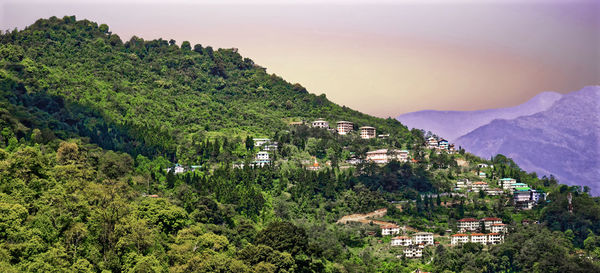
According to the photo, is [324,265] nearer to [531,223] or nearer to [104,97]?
[531,223]

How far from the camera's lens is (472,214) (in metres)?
46.3

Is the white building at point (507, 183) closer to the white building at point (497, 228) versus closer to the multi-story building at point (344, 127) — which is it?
the white building at point (497, 228)

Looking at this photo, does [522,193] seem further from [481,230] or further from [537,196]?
[481,230]

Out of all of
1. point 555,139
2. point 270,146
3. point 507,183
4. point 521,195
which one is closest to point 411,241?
point 521,195

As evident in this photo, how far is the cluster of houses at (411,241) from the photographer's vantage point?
40.8 metres

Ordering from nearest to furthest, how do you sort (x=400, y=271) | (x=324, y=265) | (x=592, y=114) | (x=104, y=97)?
(x=324, y=265) < (x=400, y=271) < (x=104, y=97) < (x=592, y=114)

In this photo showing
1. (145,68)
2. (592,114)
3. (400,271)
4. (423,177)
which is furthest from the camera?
(592,114)

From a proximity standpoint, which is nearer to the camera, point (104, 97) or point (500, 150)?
point (104, 97)

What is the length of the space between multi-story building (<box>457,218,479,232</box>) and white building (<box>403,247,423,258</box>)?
15.8 ft

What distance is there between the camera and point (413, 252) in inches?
1607

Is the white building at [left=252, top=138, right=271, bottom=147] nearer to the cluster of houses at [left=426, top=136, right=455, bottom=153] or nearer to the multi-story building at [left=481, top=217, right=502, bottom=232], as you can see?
the cluster of houses at [left=426, top=136, right=455, bottom=153]

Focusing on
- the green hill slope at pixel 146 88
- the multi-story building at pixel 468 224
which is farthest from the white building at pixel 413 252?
the green hill slope at pixel 146 88

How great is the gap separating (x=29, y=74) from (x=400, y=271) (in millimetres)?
30975

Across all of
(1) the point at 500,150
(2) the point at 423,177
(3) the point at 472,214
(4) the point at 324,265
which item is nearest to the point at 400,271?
(4) the point at 324,265
